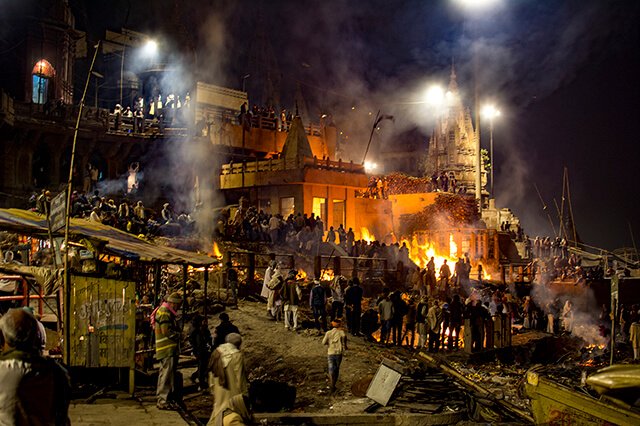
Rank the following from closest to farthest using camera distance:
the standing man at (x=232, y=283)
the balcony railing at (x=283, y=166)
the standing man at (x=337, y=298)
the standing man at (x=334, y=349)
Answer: the standing man at (x=334, y=349) < the standing man at (x=337, y=298) < the standing man at (x=232, y=283) < the balcony railing at (x=283, y=166)

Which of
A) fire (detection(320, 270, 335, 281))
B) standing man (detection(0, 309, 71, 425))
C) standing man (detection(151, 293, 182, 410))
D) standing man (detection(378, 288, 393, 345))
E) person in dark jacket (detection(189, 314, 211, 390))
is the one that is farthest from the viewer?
fire (detection(320, 270, 335, 281))

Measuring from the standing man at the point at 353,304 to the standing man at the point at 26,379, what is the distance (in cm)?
1284

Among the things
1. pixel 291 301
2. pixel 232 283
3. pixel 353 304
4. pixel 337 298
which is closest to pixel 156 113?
pixel 232 283

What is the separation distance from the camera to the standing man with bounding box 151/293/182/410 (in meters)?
8.79

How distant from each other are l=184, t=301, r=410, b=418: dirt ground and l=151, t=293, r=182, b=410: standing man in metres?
0.83

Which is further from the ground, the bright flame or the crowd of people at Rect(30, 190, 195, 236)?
the crowd of people at Rect(30, 190, 195, 236)

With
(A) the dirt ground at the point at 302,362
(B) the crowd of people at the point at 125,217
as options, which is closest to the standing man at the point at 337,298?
(A) the dirt ground at the point at 302,362

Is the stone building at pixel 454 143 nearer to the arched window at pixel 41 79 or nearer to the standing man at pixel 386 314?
the arched window at pixel 41 79

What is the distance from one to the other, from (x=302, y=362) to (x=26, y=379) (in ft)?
33.5

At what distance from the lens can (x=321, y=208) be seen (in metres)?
35.1

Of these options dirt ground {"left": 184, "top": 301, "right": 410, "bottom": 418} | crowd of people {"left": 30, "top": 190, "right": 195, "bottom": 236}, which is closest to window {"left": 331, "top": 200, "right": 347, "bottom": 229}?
crowd of people {"left": 30, "top": 190, "right": 195, "bottom": 236}

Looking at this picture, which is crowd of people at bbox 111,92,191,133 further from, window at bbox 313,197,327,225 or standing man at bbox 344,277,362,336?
standing man at bbox 344,277,362,336

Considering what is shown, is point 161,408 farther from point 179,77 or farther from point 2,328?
point 179,77

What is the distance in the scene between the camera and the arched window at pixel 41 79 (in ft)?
104
